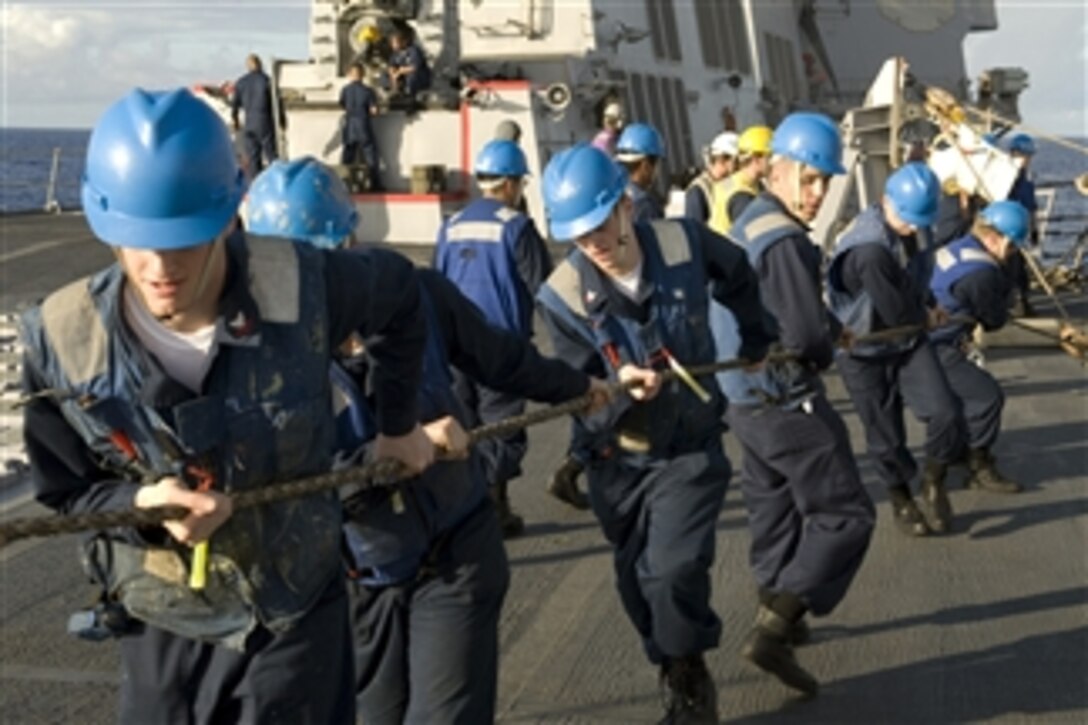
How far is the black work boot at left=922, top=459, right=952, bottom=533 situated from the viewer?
7695 millimetres

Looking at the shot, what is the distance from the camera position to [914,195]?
22.8 feet

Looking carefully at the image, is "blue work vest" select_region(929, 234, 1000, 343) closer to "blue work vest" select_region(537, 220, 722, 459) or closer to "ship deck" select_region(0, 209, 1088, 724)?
"ship deck" select_region(0, 209, 1088, 724)

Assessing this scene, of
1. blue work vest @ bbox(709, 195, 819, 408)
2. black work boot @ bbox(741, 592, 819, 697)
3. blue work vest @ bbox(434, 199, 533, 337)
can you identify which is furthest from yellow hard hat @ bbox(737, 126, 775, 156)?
black work boot @ bbox(741, 592, 819, 697)

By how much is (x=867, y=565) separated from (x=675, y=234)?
278 centimetres

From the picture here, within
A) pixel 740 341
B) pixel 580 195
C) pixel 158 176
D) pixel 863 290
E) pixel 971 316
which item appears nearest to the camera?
pixel 158 176

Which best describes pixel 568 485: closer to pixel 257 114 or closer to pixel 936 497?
pixel 936 497

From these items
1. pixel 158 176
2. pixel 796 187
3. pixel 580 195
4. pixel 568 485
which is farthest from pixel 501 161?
pixel 158 176

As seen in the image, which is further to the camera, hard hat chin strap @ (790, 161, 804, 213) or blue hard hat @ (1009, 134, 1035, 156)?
blue hard hat @ (1009, 134, 1035, 156)

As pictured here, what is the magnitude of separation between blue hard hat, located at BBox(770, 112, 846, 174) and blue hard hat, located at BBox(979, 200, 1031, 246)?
2870 mm

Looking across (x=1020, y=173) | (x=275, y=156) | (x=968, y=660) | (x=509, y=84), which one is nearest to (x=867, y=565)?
(x=968, y=660)

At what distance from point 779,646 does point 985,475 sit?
143 inches

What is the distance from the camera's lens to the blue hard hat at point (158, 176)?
275 centimetres

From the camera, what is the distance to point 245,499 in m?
2.90

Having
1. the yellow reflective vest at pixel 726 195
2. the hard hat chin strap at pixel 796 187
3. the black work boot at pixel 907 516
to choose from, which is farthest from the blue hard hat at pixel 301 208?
the yellow reflective vest at pixel 726 195
